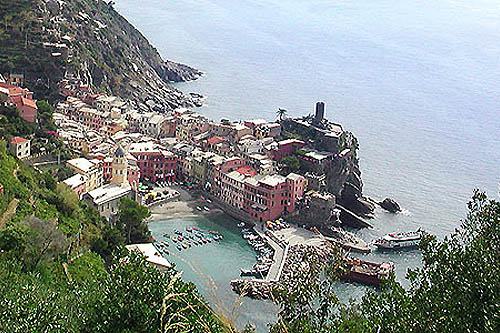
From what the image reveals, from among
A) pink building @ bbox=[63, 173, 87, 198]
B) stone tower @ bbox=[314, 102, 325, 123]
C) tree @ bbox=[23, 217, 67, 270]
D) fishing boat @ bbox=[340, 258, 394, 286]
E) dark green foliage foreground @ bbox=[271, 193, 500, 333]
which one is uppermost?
dark green foliage foreground @ bbox=[271, 193, 500, 333]

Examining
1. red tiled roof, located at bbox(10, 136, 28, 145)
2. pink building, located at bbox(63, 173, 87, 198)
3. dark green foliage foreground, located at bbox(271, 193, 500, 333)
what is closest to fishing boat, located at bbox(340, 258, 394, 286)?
pink building, located at bbox(63, 173, 87, 198)

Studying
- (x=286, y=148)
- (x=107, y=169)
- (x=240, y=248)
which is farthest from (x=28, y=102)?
(x=286, y=148)

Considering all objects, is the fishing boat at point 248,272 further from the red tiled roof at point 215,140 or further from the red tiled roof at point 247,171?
the red tiled roof at point 215,140

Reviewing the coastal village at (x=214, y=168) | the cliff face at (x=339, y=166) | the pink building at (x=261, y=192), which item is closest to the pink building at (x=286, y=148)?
the coastal village at (x=214, y=168)

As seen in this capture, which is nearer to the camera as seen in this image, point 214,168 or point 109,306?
point 109,306

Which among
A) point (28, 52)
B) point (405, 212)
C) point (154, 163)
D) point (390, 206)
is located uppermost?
point (28, 52)

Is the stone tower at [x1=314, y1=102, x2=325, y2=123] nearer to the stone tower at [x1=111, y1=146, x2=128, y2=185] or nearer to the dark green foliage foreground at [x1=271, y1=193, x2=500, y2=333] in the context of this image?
the stone tower at [x1=111, y1=146, x2=128, y2=185]

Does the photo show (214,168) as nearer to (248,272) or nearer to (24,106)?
(248,272)

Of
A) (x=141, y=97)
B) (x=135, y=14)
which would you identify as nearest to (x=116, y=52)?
(x=141, y=97)
